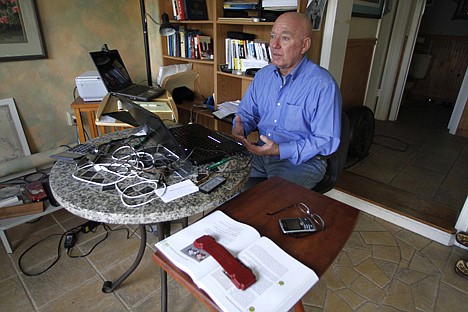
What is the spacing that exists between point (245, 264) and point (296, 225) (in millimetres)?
230

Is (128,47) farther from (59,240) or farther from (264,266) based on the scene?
(264,266)

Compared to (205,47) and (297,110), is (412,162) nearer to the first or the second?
(297,110)

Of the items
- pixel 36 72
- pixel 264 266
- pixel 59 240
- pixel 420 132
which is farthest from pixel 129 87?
pixel 420 132

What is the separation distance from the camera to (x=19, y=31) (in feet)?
7.30

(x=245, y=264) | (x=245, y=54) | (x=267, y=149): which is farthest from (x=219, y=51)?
(x=245, y=264)

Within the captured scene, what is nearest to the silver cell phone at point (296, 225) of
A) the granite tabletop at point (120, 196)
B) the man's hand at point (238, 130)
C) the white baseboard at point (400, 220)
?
the granite tabletop at point (120, 196)

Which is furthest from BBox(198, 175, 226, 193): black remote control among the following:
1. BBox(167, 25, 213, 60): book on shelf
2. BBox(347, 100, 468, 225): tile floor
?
BBox(167, 25, 213, 60): book on shelf

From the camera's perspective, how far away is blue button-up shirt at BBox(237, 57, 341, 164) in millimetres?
1493

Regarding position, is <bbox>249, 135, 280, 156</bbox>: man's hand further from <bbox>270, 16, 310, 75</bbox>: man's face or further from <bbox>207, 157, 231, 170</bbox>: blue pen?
<bbox>270, 16, 310, 75</bbox>: man's face

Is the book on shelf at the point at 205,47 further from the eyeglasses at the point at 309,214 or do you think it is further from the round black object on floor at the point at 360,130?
the eyeglasses at the point at 309,214

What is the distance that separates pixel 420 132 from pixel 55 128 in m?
4.20

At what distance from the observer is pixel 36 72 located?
7.86 feet

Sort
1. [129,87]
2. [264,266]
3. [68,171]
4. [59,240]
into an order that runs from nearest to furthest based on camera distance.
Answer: [264,266]
[68,171]
[59,240]
[129,87]

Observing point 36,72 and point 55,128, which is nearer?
point 36,72
